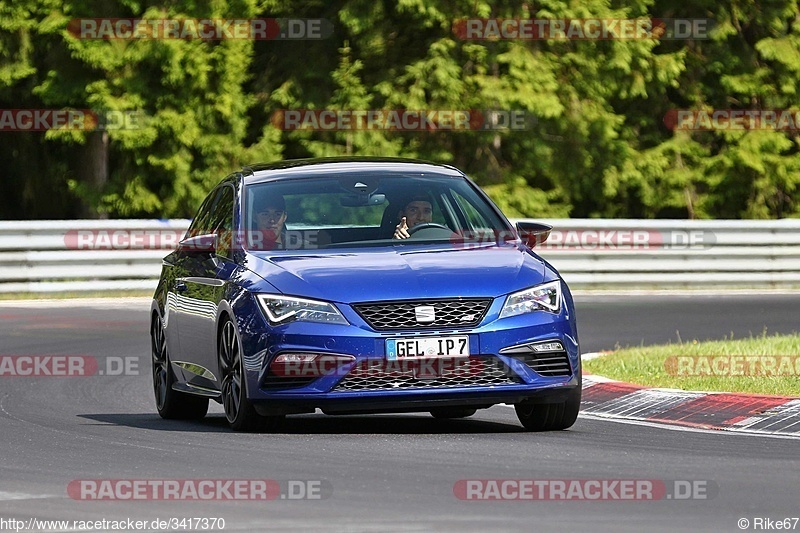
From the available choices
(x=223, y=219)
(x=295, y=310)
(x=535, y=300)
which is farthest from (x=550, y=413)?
(x=223, y=219)

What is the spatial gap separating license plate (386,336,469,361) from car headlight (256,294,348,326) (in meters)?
0.29

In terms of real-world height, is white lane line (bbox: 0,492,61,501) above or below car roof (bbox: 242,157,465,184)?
below

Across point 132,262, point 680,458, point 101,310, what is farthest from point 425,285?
point 132,262

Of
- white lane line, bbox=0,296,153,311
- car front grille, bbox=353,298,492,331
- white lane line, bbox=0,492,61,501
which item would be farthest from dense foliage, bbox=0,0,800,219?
white lane line, bbox=0,492,61,501

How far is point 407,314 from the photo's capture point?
401 inches

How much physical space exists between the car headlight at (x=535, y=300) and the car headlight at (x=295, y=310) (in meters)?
0.92

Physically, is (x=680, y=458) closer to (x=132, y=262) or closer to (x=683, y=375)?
(x=683, y=375)

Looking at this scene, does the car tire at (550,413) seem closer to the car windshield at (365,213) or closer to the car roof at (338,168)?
the car windshield at (365,213)

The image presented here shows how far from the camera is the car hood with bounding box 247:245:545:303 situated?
1024cm

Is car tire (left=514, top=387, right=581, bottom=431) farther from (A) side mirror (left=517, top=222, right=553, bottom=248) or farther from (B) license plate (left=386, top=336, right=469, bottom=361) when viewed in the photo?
(A) side mirror (left=517, top=222, right=553, bottom=248)

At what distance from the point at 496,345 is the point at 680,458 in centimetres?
133

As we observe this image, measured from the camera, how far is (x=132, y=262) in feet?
78.3

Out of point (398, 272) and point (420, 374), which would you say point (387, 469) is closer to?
point (420, 374)

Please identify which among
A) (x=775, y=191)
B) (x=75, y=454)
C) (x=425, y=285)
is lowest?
(x=775, y=191)
